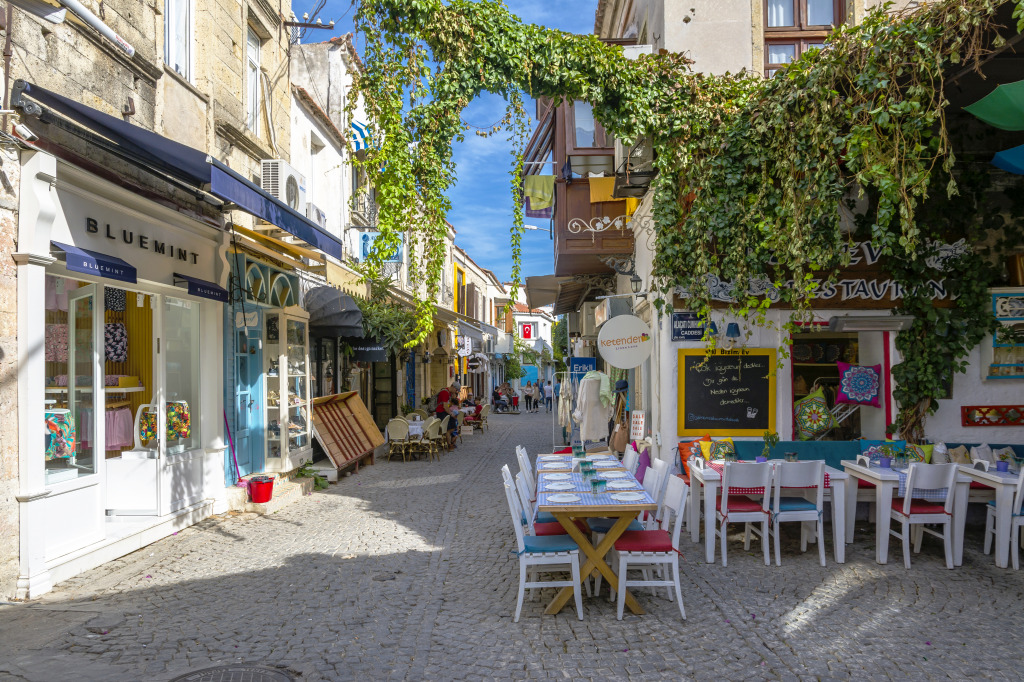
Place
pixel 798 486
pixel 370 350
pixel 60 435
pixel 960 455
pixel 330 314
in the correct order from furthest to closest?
1. pixel 370 350
2. pixel 330 314
3. pixel 960 455
4. pixel 798 486
5. pixel 60 435

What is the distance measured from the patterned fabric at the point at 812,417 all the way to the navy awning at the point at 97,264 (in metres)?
7.24

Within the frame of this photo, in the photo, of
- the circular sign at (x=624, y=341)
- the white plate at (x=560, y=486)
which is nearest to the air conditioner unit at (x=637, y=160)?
the circular sign at (x=624, y=341)

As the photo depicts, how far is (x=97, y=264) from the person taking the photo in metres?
5.65

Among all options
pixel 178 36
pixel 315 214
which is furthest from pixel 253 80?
pixel 315 214

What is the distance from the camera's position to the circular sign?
8008mm

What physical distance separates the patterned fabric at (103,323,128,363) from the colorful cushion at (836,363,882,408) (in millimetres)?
8016

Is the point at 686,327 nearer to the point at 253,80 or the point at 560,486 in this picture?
the point at 560,486

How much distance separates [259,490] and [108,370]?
2259mm

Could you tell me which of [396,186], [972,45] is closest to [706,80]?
[972,45]

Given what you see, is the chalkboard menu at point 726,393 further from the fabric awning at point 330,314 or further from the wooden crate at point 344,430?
the fabric awning at point 330,314

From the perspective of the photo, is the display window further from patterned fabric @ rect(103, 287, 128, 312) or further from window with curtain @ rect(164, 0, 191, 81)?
window with curtain @ rect(164, 0, 191, 81)

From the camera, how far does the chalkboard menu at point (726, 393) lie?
26.1 feet

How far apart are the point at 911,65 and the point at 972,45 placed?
1.48ft

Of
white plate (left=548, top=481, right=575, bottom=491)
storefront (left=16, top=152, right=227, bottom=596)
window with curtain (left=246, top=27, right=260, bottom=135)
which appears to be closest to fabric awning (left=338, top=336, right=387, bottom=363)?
window with curtain (left=246, top=27, right=260, bottom=135)
